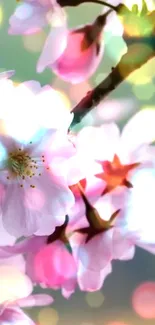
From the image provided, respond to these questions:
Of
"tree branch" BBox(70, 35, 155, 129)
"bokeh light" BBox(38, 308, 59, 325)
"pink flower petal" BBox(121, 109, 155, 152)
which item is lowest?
"bokeh light" BBox(38, 308, 59, 325)

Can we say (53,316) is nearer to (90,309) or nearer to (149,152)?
(90,309)

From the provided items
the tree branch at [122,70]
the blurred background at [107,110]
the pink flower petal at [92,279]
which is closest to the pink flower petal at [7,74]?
the blurred background at [107,110]

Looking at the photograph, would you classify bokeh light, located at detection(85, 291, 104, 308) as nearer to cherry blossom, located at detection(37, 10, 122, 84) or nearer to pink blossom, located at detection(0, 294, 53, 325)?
pink blossom, located at detection(0, 294, 53, 325)

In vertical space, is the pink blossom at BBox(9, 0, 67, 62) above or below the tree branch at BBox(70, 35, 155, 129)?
above

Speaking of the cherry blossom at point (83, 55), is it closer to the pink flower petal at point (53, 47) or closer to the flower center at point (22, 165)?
the pink flower petal at point (53, 47)

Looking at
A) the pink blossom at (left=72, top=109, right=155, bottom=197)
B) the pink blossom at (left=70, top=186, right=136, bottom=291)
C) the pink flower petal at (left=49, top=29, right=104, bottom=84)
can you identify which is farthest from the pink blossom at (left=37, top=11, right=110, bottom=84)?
the pink blossom at (left=70, top=186, right=136, bottom=291)

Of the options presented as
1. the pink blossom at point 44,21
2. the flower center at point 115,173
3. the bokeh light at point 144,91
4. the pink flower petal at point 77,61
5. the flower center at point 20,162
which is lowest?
the flower center at point 115,173

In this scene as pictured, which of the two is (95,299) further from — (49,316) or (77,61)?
(77,61)
